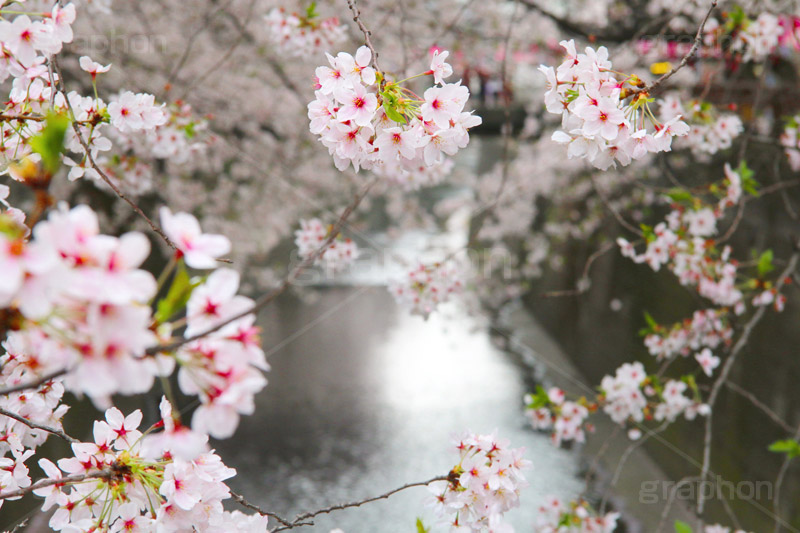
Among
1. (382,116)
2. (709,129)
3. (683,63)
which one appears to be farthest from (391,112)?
(709,129)

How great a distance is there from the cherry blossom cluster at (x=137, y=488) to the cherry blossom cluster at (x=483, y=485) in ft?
1.13

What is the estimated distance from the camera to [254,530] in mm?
1011

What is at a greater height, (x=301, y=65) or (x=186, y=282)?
(x=301, y=65)

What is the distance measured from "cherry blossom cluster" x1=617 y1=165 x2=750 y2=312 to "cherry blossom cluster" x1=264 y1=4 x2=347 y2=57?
128 cm

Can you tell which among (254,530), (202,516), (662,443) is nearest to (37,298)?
(202,516)

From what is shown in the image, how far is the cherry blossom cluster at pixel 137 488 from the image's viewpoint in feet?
2.87

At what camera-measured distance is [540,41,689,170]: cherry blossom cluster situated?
3.23ft

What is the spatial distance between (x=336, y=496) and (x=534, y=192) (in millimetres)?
3978

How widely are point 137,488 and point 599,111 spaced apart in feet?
3.01

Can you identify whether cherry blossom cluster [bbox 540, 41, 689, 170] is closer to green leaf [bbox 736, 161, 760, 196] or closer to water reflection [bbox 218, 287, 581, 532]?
green leaf [bbox 736, 161, 760, 196]

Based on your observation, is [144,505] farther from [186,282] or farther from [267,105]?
[267,105]

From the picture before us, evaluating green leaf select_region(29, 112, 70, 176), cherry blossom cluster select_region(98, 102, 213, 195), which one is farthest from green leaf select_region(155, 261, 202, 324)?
cherry blossom cluster select_region(98, 102, 213, 195)

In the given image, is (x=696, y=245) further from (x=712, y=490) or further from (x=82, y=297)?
(x=82, y=297)

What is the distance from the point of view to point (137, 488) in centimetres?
92
